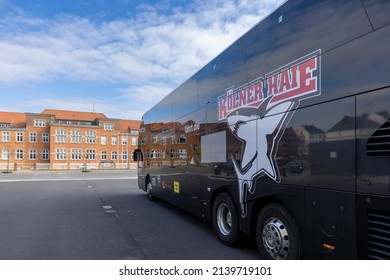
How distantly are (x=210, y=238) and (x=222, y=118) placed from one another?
2.60 metres

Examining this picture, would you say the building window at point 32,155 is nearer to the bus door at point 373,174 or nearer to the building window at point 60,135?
the building window at point 60,135

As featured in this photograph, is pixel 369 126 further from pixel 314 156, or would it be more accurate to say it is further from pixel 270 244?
pixel 270 244

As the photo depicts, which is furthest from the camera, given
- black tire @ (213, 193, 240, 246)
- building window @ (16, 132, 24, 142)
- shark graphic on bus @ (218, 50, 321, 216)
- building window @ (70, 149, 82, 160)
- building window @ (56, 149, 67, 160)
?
building window @ (70, 149, 82, 160)

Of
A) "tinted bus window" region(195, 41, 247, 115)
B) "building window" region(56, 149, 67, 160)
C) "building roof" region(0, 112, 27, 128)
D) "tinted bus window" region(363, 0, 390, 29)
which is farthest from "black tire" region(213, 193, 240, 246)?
"building roof" region(0, 112, 27, 128)

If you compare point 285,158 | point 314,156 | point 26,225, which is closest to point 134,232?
point 26,225

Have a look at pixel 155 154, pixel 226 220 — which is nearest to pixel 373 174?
pixel 226 220

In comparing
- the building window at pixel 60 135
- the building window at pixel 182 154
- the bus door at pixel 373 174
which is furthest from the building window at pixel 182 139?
the building window at pixel 60 135

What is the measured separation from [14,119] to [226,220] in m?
86.5

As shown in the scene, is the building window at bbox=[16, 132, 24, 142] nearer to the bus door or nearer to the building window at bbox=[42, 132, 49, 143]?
the building window at bbox=[42, 132, 49, 143]

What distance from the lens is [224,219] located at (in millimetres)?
6258

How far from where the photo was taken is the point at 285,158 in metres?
4.14

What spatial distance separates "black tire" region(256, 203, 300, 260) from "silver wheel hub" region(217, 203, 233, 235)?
1.29 metres

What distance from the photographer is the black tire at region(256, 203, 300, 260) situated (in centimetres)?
407

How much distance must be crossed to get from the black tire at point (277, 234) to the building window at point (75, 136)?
250ft
